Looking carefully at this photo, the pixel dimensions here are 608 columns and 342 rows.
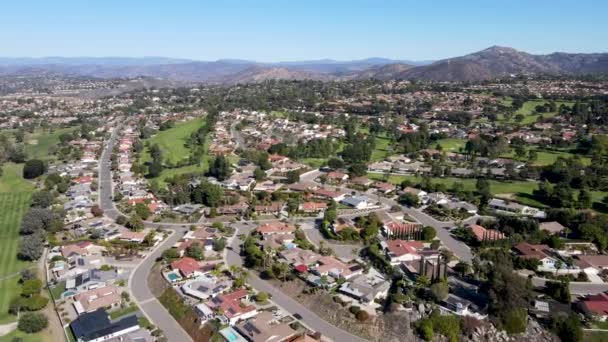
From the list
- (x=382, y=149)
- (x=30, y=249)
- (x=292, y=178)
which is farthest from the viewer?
(x=382, y=149)

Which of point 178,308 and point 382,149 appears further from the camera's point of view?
point 382,149

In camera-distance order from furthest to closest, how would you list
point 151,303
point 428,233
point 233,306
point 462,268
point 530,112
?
point 530,112 → point 428,233 → point 462,268 → point 151,303 → point 233,306

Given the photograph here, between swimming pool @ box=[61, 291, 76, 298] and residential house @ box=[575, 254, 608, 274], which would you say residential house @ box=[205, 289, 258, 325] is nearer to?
swimming pool @ box=[61, 291, 76, 298]

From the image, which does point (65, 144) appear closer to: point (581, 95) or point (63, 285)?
point (63, 285)

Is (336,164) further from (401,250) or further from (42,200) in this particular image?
(42,200)

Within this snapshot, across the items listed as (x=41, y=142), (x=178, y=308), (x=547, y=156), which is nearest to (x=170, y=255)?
(x=178, y=308)

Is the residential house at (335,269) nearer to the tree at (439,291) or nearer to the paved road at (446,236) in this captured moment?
the tree at (439,291)

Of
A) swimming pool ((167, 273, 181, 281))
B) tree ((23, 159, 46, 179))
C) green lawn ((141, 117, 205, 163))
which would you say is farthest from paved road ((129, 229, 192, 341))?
green lawn ((141, 117, 205, 163))
